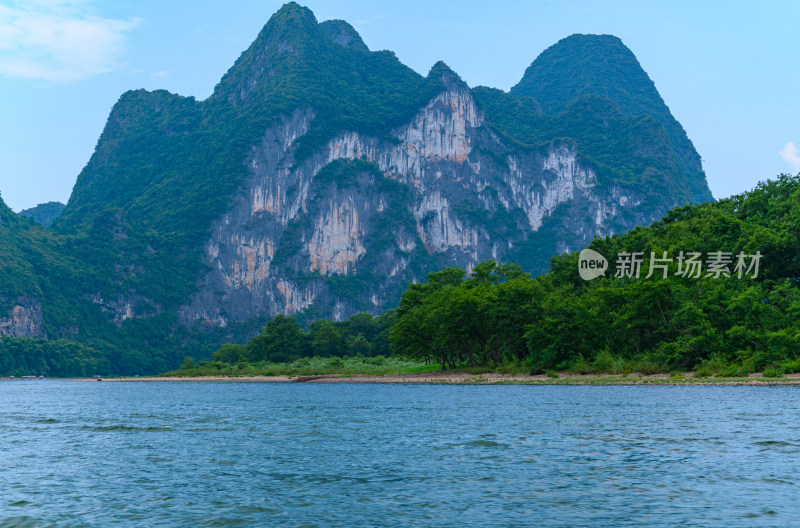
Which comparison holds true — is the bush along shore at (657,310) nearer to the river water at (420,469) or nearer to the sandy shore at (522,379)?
the sandy shore at (522,379)

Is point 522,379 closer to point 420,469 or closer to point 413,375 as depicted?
point 413,375

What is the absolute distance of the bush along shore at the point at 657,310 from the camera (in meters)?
62.4

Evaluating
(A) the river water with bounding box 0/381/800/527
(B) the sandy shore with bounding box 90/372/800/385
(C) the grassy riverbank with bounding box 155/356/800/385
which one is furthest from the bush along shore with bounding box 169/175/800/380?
(A) the river water with bounding box 0/381/800/527

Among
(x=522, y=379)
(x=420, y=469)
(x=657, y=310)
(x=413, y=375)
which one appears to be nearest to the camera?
(x=420, y=469)

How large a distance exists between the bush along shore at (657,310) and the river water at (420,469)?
24.2 m

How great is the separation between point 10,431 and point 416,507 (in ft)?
89.8

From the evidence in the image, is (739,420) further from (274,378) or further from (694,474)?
(274,378)

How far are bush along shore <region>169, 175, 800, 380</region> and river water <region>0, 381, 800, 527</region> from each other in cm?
2421

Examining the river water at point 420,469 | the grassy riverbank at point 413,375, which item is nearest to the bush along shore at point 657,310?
the grassy riverbank at point 413,375

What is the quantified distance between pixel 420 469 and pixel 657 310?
5569 cm

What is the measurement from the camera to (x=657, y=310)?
235ft

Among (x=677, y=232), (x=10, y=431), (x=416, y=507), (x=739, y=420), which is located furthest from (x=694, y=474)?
(x=677, y=232)

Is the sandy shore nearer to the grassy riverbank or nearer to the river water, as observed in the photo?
the grassy riverbank

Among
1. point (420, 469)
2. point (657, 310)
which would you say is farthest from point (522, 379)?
point (420, 469)
